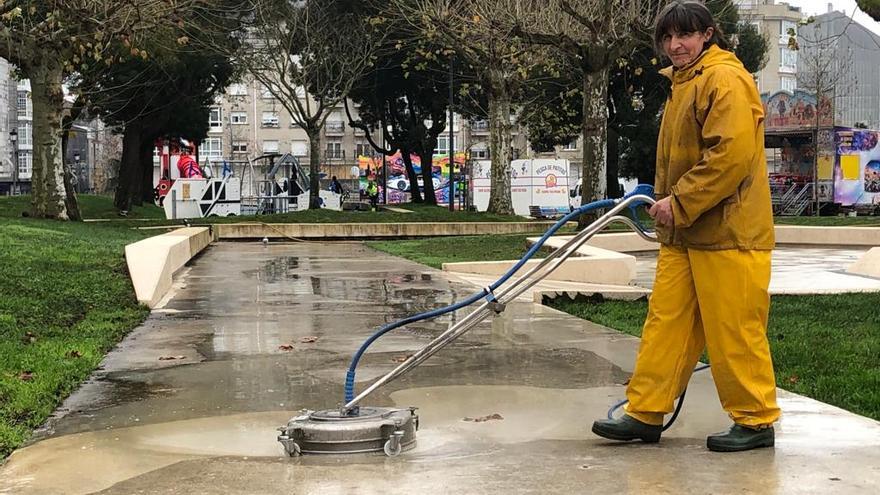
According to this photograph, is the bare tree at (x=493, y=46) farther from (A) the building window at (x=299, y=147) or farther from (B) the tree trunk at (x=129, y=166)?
(A) the building window at (x=299, y=147)

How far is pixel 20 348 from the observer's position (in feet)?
24.0

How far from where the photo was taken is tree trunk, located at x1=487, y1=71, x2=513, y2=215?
33438mm

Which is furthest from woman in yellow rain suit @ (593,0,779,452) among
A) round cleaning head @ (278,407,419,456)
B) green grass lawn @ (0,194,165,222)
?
green grass lawn @ (0,194,165,222)

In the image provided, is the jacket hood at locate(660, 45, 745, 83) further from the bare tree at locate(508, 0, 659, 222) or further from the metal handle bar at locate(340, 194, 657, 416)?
the bare tree at locate(508, 0, 659, 222)

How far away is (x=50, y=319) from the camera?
350 inches

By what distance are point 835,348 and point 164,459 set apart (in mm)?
4664

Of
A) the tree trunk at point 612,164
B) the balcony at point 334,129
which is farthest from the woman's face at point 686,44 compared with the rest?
the balcony at point 334,129

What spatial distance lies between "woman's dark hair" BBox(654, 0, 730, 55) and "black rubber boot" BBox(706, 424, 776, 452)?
1.59 metres

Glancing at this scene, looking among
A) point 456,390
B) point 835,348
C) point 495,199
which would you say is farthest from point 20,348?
point 495,199

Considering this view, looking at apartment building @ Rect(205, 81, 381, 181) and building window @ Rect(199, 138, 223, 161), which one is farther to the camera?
building window @ Rect(199, 138, 223, 161)

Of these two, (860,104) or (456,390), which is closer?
(456,390)

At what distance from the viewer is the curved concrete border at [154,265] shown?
10664 millimetres

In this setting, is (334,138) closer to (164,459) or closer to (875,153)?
(875,153)

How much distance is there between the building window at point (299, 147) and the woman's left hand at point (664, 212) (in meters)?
97.6
